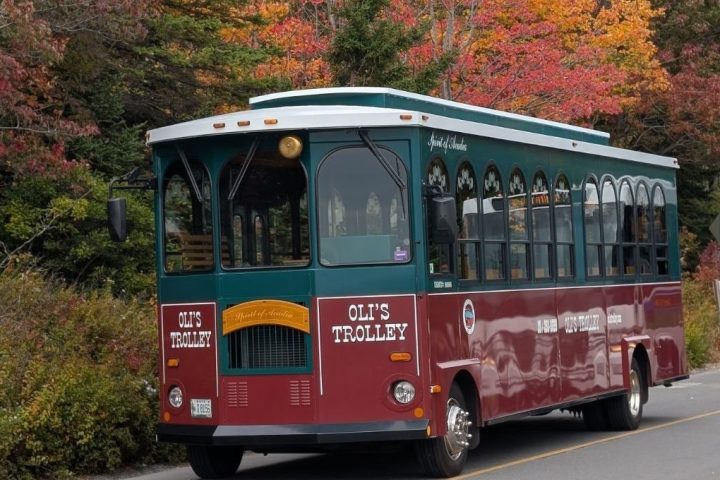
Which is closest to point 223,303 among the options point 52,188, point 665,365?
point 665,365

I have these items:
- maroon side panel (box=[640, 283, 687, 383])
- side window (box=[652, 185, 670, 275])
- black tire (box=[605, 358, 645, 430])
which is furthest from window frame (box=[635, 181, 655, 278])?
black tire (box=[605, 358, 645, 430])

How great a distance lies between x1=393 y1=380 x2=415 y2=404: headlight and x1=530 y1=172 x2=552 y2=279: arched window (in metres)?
3.37

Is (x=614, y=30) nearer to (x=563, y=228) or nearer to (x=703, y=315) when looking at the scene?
(x=703, y=315)

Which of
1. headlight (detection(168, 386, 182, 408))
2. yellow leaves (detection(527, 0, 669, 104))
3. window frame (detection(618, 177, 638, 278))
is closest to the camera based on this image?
headlight (detection(168, 386, 182, 408))

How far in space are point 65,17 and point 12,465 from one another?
28.4ft

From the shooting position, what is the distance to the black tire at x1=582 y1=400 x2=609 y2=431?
56.9 ft

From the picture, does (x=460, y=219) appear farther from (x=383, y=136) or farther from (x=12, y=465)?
(x=12, y=465)

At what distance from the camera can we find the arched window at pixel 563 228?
51.5 ft

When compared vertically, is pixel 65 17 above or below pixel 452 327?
above

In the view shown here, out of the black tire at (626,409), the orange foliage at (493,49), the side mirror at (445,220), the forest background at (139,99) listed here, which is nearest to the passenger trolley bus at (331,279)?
the side mirror at (445,220)

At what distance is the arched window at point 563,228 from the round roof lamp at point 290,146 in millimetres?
4247

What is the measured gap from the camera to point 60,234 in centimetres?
2200

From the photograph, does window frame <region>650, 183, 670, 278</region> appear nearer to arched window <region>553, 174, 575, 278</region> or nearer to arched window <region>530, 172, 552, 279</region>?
arched window <region>553, 174, 575, 278</region>

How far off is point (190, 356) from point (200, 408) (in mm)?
461
